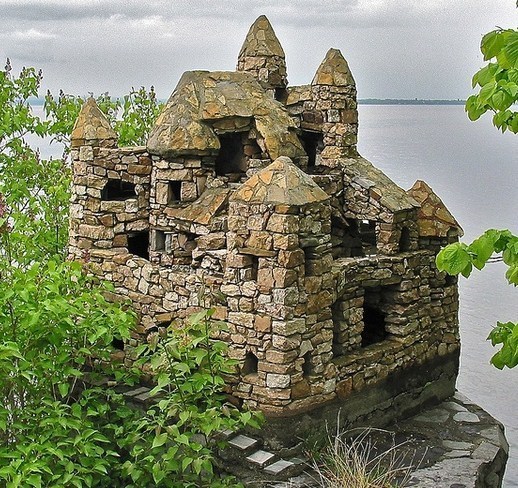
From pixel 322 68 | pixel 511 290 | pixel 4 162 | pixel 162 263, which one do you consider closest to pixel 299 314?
pixel 162 263

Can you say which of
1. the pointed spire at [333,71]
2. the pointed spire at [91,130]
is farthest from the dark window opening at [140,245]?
the pointed spire at [333,71]

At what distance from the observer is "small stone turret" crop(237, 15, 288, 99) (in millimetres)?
11438

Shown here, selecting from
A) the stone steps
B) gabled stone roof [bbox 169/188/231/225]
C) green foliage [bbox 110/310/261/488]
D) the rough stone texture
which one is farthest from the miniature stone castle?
green foliage [bbox 110/310/261/488]

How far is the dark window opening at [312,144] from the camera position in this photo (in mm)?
11508

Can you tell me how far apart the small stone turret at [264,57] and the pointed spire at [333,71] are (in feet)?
2.27

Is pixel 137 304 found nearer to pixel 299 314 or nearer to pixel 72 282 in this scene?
pixel 72 282

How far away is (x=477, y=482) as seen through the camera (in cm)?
922

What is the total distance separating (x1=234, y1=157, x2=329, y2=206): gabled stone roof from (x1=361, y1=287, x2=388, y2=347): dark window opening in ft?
7.33

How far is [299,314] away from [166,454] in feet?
6.33

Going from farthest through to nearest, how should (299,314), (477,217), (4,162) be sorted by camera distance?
(477,217), (4,162), (299,314)

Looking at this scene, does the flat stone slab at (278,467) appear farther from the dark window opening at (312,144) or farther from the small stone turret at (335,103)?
the dark window opening at (312,144)

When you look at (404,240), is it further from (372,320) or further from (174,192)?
(174,192)

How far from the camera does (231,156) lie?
35.4 feet

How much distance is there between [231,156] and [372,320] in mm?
2884
